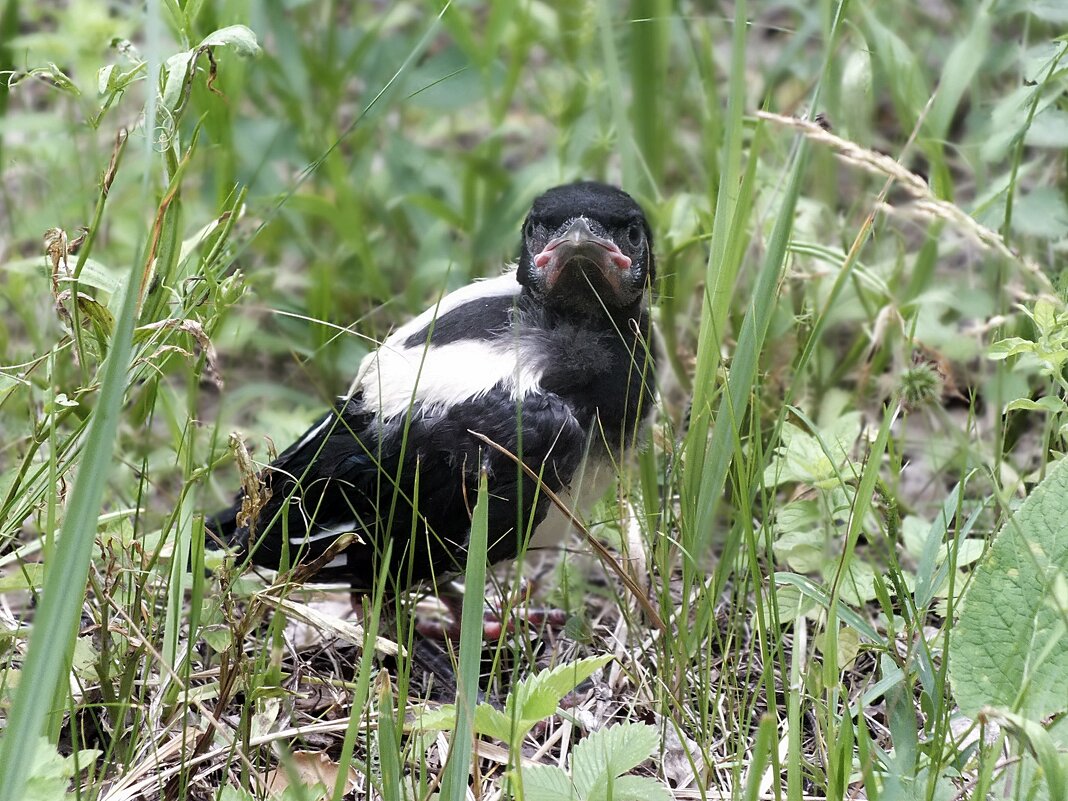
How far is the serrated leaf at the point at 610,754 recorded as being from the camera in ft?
6.21

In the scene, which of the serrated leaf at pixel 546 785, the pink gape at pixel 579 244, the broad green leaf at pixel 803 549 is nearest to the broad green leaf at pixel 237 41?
the pink gape at pixel 579 244

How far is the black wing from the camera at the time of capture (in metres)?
2.46

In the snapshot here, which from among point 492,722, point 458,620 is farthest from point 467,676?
point 458,620

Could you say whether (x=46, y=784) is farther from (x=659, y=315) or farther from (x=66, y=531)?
(x=659, y=315)

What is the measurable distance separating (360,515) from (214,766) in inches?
25.3

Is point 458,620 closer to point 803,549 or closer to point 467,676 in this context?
point 803,549

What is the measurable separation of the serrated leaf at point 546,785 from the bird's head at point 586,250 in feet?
3.32

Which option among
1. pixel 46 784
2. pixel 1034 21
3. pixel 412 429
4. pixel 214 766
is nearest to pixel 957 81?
pixel 1034 21

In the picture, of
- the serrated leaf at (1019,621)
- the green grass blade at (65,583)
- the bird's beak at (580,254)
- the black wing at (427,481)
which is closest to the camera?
the green grass blade at (65,583)

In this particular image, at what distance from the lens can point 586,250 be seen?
259cm

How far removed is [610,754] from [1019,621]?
66 cm

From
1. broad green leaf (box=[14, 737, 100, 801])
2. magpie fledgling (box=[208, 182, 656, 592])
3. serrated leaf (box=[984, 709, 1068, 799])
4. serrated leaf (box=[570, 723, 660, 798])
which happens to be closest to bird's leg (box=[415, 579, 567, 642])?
magpie fledgling (box=[208, 182, 656, 592])

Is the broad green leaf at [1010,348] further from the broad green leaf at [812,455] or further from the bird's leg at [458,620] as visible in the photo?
the bird's leg at [458,620]

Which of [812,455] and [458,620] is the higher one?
[812,455]
